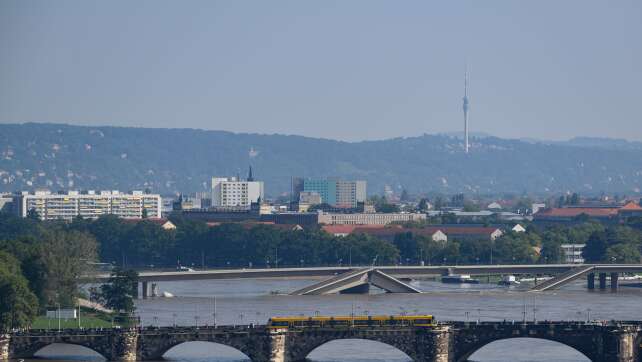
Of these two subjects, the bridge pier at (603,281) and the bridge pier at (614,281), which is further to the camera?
the bridge pier at (603,281)

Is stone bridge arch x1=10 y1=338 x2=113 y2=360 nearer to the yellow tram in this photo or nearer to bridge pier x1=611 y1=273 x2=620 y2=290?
the yellow tram

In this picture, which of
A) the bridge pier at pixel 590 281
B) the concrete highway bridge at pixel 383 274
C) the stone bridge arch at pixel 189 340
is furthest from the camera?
the bridge pier at pixel 590 281

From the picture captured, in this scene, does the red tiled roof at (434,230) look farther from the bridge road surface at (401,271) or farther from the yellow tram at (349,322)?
the yellow tram at (349,322)

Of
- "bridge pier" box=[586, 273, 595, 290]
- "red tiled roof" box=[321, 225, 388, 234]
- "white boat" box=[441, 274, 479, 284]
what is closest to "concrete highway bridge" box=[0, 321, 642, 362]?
"bridge pier" box=[586, 273, 595, 290]

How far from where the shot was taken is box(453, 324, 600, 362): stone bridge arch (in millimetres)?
67500

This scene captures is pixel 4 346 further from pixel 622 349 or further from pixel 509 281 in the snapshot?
pixel 509 281

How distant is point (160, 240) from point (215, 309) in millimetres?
56898

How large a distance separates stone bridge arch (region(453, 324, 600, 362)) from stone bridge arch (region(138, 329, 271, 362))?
7.12 metres

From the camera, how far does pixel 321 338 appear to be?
68.9 m

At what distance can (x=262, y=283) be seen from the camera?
122125 mm

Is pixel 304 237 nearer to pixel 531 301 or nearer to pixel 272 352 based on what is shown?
pixel 531 301

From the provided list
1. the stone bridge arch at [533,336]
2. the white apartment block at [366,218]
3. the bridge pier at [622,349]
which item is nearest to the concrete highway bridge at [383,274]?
the stone bridge arch at [533,336]

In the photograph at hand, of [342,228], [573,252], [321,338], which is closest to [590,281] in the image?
[573,252]

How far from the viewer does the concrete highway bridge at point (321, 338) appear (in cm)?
6769
